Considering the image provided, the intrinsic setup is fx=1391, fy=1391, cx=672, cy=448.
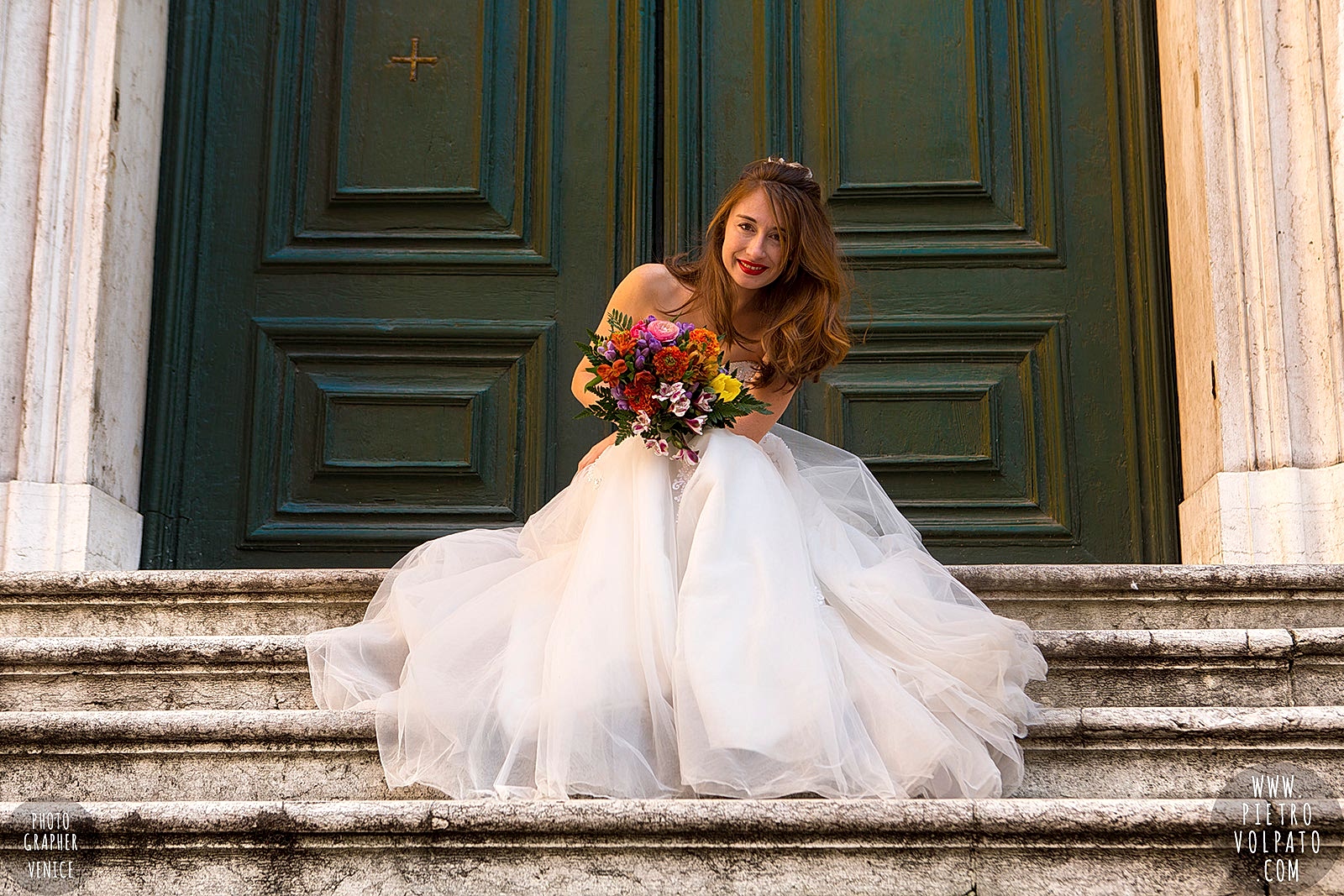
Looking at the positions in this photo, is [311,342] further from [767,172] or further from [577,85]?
[767,172]

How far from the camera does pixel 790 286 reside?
3.57 meters

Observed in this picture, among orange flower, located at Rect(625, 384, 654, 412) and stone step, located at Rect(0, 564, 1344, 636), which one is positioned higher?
orange flower, located at Rect(625, 384, 654, 412)

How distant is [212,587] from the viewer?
3324 millimetres

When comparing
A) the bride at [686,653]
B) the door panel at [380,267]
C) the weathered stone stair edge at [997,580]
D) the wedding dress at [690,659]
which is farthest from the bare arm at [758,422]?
the door panel at [380,267]

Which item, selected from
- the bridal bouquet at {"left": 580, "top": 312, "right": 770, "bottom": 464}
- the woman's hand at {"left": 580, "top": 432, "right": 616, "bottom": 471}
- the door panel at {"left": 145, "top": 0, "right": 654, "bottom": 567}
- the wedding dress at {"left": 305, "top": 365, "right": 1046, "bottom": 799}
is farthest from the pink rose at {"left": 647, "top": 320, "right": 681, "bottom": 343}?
A: the door panel at {"left": 145, "top": 0, "right": 654, "bottom": 567}

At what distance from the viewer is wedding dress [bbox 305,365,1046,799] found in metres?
2.50

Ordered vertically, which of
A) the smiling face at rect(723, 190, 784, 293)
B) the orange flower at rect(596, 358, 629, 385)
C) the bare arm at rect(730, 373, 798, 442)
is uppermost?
the smiling face at rect(723, 190, 784, 293)

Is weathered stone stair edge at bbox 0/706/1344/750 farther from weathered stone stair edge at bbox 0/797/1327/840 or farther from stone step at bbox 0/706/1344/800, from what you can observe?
weathered stone stair edge at bbox 0/797/1327/840

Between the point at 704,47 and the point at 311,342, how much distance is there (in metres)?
1.71

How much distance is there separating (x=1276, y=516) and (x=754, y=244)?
1.76 meters

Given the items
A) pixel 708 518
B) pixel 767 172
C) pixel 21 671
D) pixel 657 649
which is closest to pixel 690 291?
pixel 767 172

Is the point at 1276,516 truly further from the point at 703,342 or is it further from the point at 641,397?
the point at 641,397

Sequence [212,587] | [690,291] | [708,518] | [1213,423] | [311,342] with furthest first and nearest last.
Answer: [311,342], [1213,423], [690,291], [212,587], [708,518]

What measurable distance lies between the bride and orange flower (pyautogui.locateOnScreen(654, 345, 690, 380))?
0.16 m
